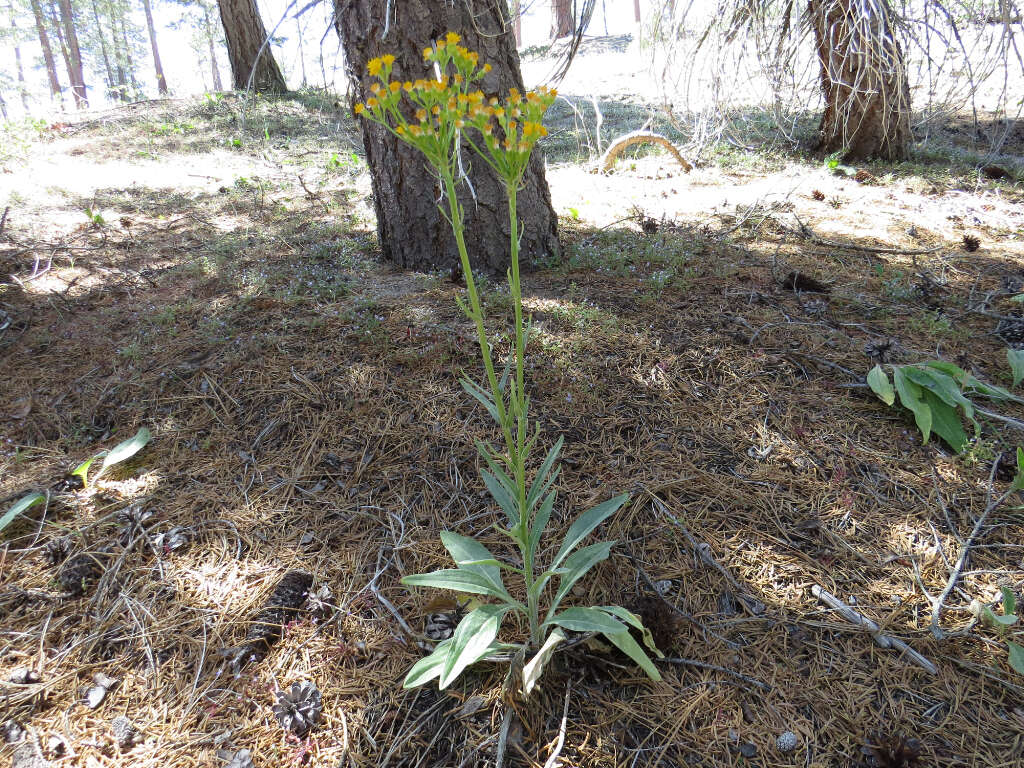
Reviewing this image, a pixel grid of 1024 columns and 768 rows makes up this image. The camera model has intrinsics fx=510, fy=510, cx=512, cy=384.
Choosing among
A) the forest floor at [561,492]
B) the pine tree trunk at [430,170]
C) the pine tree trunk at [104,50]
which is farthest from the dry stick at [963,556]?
the pine tree trunk at [104,50]

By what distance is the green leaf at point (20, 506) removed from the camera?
1.80 m

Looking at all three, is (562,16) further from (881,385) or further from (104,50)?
(104,50)

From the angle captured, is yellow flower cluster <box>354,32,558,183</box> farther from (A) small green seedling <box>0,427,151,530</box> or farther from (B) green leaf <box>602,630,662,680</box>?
(A) small green seedling <box>0,427,151,530</box>

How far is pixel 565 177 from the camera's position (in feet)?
18.6

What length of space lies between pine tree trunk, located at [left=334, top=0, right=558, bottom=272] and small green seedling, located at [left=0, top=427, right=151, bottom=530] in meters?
1.83

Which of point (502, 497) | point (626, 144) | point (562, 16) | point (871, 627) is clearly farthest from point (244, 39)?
point (871, 627)

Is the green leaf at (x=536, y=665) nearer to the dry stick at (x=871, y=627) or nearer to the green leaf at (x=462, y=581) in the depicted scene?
the green leaf at (x=462, y=581)

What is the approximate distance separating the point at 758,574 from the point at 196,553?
1956 millimetres

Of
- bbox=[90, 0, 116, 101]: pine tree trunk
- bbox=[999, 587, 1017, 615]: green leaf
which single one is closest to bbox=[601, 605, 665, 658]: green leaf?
bbox=[999, 587, 1017, 615]: green leaf

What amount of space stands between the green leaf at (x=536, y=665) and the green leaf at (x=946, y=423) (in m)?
1.81

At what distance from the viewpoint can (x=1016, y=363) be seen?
2258 mm

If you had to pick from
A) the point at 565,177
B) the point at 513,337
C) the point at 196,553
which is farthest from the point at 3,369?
the point at 565,177

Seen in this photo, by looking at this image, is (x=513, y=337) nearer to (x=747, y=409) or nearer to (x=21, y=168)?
(x=747, y=409)

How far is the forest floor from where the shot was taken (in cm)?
137
